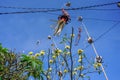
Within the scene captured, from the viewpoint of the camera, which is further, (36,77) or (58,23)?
(36,77)

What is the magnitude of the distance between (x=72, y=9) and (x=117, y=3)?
680 millimetres

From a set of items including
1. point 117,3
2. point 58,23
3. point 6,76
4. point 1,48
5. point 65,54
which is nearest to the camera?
point 58,23

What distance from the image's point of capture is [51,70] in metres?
12.4

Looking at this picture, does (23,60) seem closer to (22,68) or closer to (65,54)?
(22,68)

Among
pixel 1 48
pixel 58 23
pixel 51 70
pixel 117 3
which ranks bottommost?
pixel 58 23

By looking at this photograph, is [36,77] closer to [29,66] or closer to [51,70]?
[29,66]

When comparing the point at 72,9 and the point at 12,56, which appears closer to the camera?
the point at 72,9

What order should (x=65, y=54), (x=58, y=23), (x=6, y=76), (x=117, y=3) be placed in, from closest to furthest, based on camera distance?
(x=58, y=23), (x=117, y=3), (x=6, y=76), (x=65, y=54)

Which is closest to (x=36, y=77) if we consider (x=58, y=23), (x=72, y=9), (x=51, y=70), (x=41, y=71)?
(x=41, y=71)

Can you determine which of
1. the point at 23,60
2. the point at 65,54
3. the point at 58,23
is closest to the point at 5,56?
the point at 23,60

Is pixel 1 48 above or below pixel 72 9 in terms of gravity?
above

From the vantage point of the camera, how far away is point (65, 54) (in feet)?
39.2

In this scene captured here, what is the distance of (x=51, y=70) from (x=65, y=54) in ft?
2.72

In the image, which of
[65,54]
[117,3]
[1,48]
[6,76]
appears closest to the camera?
[117,3]
